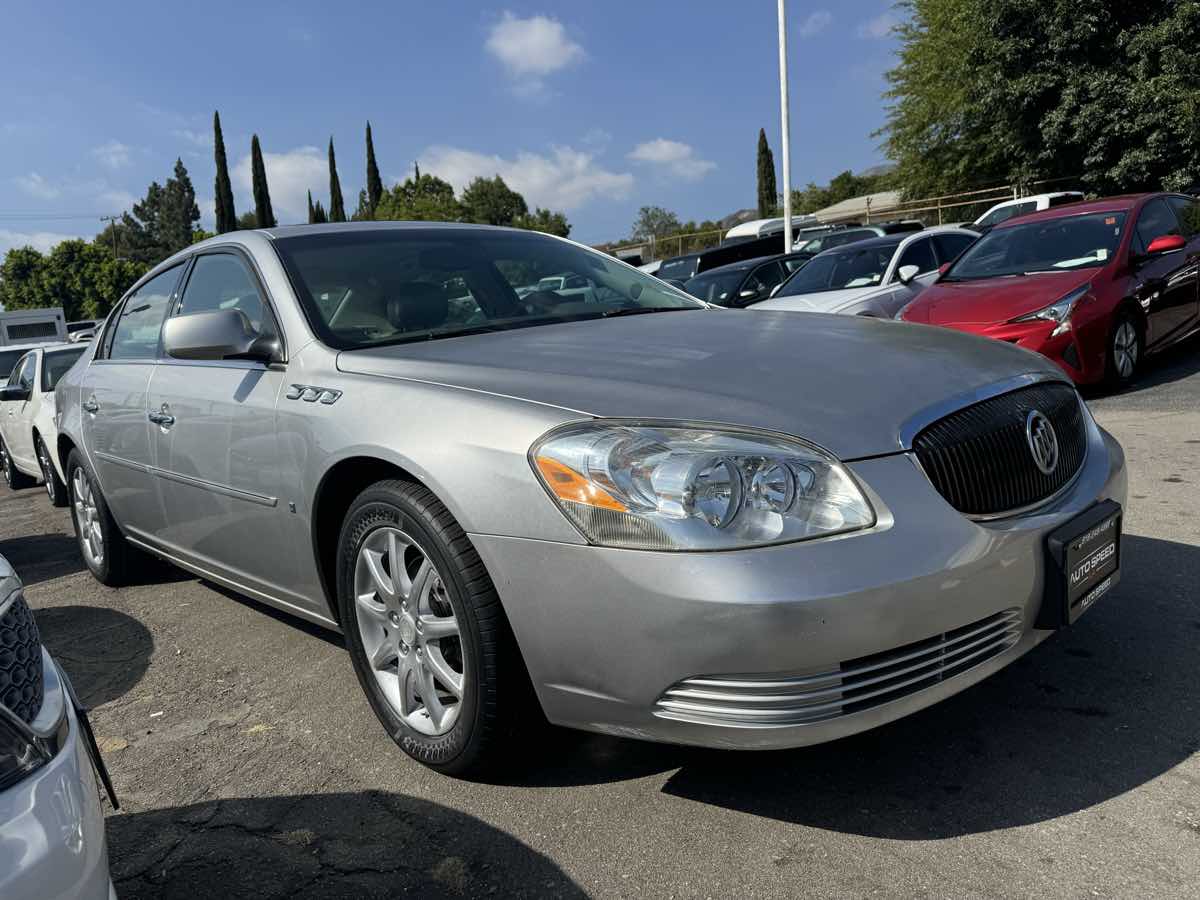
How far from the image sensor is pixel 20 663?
64.7 inches

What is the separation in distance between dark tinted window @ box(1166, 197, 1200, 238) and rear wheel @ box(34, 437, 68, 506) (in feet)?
30.4

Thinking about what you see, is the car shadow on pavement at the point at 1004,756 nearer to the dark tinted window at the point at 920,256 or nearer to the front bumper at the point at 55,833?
the front bumper at the point at 55,833

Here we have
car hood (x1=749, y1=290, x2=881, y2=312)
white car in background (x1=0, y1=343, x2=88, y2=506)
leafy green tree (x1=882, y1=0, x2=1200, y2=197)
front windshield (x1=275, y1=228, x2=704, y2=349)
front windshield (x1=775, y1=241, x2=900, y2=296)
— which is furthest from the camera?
leafy green tree (x1=882, y1=0, x2=1200, y2=197)

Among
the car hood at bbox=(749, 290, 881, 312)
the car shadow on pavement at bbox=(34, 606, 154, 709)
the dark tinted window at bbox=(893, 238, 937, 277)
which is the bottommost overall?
the car shadow on pavement at bbox=(34, 606, 154, 709)

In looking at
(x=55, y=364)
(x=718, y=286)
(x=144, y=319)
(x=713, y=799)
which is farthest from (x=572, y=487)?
(x=718, y=286)

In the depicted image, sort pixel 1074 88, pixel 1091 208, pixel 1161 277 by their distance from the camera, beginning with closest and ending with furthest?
pixel 1161 277 < pixel 1091 208 < pixel 1074 88

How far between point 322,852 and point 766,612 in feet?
4.03

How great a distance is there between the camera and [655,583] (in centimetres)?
200

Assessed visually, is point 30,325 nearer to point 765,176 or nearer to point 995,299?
point 995,299

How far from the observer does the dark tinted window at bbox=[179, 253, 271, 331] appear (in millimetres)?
3391

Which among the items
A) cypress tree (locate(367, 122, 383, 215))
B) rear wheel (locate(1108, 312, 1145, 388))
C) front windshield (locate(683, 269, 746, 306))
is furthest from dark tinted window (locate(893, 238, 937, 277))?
cypress tree (locate(367, 122, 383, 215))

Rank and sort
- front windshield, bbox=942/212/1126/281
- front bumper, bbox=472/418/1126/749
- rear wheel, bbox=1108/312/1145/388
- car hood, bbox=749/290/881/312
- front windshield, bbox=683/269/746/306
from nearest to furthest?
1. front bumper, bbox=472/418/1126/749
2. rear wheel, bbox=1108/312/1145/388
3. front windshield, bbox=942/212/1126/281
4. car hood, bbox=749/290/881/312
5. front windshield, bbox=683/269/746/306

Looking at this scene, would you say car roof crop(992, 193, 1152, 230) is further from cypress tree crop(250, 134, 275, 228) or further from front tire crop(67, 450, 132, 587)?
cypress tree crop(250, 134, 275, 228)

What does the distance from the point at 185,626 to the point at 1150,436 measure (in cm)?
529
